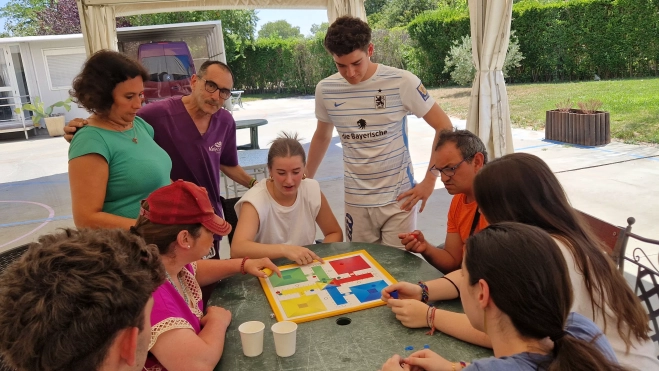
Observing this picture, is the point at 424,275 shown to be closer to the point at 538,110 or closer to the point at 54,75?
the point at 538,110

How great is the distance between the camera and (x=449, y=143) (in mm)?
2256

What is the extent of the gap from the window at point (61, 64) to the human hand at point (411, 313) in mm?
15580

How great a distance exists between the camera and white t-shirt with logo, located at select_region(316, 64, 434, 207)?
2.71m

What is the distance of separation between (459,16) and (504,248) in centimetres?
1706

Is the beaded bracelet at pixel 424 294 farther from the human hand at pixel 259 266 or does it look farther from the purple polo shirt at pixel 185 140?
the purple polo shirt at pixel 185 140

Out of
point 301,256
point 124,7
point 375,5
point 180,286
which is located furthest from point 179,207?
point 375,5

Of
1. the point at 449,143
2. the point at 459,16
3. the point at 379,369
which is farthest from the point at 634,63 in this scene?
the point at 379,369

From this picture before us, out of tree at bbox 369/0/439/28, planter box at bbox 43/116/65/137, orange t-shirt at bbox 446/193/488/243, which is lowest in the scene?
orange t-shirt at bbox 446/193/488/243

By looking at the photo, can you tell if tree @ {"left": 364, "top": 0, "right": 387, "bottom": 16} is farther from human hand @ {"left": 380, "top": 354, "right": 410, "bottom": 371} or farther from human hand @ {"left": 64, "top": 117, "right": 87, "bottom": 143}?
human hand @ {"left": 380, "top": 354, "right": 410, "bottom": 371}

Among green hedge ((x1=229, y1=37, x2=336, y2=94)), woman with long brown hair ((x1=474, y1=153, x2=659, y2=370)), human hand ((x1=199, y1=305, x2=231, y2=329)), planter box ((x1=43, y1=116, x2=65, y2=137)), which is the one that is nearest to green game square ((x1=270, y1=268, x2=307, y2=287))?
human hand ((x1=199, y1=305, x2=231, y2=329))

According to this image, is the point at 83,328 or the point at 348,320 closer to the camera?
the point at 83,328

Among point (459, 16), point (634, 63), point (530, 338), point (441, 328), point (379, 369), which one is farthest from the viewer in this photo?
point (459, 16)

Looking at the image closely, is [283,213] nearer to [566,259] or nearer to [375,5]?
[566,259]

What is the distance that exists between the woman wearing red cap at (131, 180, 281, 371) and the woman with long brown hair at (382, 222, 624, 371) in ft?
2.57
